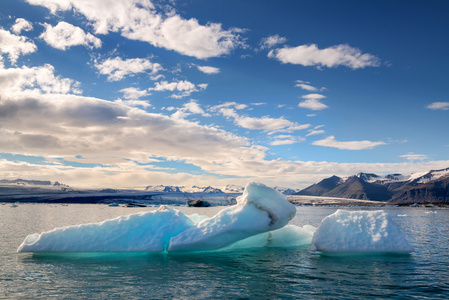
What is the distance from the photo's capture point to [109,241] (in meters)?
14.4

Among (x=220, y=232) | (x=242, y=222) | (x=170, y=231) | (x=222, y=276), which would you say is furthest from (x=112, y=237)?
(x=222, y=276)

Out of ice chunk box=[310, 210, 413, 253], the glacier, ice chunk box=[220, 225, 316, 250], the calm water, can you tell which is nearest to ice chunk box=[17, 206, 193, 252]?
the glacier

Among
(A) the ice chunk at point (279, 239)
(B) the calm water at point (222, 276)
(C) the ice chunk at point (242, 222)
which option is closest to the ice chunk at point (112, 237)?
(B) the calm water at point (222, 276)

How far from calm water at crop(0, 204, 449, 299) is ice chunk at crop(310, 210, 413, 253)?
0.58 meters

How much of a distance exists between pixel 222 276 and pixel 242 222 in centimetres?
428

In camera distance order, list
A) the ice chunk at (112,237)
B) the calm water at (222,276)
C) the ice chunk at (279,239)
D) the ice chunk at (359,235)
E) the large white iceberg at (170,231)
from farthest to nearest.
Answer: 1. the ice chunk at (279,239)
2. the ice chunk at (359,235)
3. the large white iceberg at (170,231)
4. the ice chunk at (112,237)
5. the calm water at (222,276)

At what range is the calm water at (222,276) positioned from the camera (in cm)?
870

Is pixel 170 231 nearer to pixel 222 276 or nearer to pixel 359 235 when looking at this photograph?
pixel 222 276

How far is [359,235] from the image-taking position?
15.1 meters

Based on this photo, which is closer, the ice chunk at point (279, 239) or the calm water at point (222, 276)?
the calm water at point (222, 276)

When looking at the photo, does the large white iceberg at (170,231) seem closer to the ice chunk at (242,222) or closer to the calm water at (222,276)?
the ice chunk at (242,222)

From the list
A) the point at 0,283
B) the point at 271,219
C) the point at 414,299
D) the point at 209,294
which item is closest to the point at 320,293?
the point at 414,299

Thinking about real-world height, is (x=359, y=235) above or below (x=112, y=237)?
above

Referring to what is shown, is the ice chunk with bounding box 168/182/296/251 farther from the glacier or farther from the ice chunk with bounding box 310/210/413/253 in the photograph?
the ice chunk with bounding box 310/210/413/253
